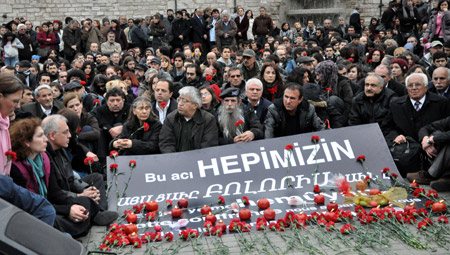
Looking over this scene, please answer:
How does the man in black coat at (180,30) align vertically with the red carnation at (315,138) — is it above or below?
below

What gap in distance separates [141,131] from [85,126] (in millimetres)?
918

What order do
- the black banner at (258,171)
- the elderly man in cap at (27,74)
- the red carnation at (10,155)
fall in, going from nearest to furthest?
1. the red carnation at (10,155)
2. the black banner at (258,171)
3. the elderly man in cap at (27,74)

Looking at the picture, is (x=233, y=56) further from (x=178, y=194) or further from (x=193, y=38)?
(x=178, y=194)

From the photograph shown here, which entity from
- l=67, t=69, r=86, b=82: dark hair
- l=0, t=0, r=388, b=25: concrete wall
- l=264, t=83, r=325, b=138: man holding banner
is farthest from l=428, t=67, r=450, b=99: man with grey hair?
l=0, t=0, r=388, b=25: concrete wall

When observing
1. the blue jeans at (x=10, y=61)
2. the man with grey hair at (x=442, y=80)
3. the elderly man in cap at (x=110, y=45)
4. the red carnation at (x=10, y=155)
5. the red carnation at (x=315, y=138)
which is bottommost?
the blue jeans at (x=10, y=61)

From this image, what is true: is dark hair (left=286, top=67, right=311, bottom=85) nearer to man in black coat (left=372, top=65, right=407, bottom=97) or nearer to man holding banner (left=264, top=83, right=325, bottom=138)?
man in black coat (left=372, top=65, right=407, bottom=97)

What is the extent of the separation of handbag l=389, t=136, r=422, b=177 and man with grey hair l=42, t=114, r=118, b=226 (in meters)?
3.85

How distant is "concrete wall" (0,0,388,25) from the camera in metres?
27.0

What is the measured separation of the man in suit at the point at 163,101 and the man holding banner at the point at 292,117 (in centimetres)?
170

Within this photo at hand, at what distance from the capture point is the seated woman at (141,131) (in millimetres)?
8467

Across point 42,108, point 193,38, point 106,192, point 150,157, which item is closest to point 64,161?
point 106,192

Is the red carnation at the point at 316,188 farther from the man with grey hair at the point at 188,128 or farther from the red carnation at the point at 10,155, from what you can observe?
the red carnation at the point at 10,155

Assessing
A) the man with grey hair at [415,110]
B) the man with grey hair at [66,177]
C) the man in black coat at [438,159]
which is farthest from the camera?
the man with grey hair at [415,110]

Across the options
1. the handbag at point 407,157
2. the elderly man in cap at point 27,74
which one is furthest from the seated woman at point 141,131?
the elderly man in cap at point 27,74
